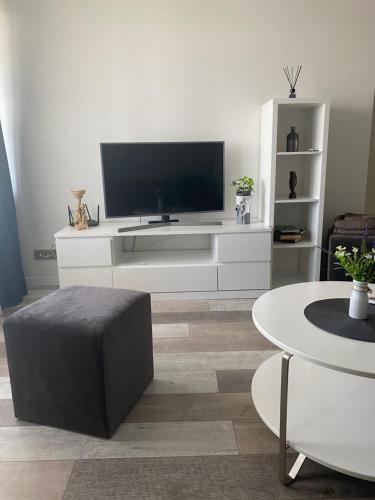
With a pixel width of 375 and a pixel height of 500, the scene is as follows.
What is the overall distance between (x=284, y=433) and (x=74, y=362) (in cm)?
84

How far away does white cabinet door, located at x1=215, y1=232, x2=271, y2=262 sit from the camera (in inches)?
117

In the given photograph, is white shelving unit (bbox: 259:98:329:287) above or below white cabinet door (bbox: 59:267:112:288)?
above

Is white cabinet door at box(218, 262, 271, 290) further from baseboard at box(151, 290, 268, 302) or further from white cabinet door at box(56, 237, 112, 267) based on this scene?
white cabinet door at box(56, 237, 112, 267)

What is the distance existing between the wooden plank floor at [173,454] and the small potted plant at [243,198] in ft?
4.61

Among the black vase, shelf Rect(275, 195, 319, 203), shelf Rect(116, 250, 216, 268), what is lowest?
shelf Rect(116, 250, 216, 268)

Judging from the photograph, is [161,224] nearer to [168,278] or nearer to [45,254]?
[168,278]

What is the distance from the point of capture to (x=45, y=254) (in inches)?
136

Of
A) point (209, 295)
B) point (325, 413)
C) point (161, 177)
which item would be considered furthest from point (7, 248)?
point (325, 413)

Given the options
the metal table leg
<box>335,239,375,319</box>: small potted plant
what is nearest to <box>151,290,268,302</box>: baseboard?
<box>335,239,375,319</box>: small potted plant

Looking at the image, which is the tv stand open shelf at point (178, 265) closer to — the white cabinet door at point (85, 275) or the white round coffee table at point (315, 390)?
the white cabinet door at point (85, 275)

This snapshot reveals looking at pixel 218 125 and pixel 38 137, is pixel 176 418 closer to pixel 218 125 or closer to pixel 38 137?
pixel 218 125

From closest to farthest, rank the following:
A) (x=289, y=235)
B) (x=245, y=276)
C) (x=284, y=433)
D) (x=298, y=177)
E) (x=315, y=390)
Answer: (x=284, y=433), (x=315, y=390), (x=245, y=276), (x=289, y=235), (x=298, y=177)

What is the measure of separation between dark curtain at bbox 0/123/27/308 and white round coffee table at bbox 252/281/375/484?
2153 mm

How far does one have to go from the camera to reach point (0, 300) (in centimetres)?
289
